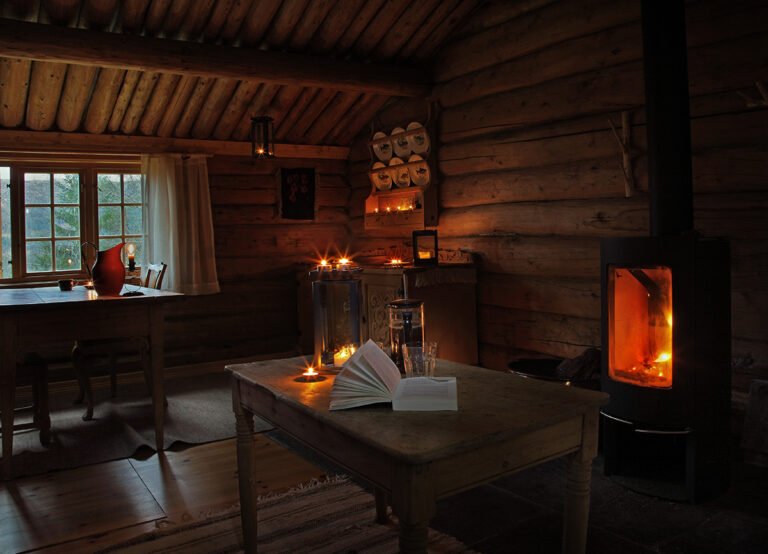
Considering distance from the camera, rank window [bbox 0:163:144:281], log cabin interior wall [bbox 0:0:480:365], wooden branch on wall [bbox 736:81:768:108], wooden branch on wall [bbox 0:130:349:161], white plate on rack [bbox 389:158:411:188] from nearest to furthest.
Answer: wooden branch on wall [bbox 736:81:768:108] → log cabin interior wall [bbox 0:0:480:365] → wooden branch on wall [bbox 0:130:349:161] → window [bbox 0:163:144:281] → white plate on rack [bbox 389:158:411:188]

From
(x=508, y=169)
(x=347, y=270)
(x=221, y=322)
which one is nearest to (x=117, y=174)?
(x=221, y=322)

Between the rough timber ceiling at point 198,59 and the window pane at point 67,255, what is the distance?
3.23 ft

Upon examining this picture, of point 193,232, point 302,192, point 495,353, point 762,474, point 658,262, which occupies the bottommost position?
point 762,474

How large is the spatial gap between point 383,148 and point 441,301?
1.87m

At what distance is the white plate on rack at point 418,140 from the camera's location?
5605 millimetres

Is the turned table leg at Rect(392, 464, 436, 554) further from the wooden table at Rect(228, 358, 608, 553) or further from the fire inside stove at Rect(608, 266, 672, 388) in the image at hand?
the fire inside stove at Rect(608, 266, 672, 388)

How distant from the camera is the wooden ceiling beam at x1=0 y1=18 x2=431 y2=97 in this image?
4375mm

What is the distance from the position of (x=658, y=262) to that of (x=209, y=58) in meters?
3.61

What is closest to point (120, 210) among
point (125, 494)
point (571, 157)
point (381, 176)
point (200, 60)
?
point (200, 60)

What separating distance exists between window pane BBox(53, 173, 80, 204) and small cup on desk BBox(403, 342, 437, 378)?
4834 millimetres

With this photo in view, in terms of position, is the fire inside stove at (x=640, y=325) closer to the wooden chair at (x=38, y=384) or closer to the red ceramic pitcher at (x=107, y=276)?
the red ceramic pitcher at (x=107, y=276)

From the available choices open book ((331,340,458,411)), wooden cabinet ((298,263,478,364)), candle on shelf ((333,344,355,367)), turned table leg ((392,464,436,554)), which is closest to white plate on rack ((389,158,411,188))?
wooden cabinet ((298,263,478,364))

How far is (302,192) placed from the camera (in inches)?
267

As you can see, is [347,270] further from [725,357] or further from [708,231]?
[708,231]
